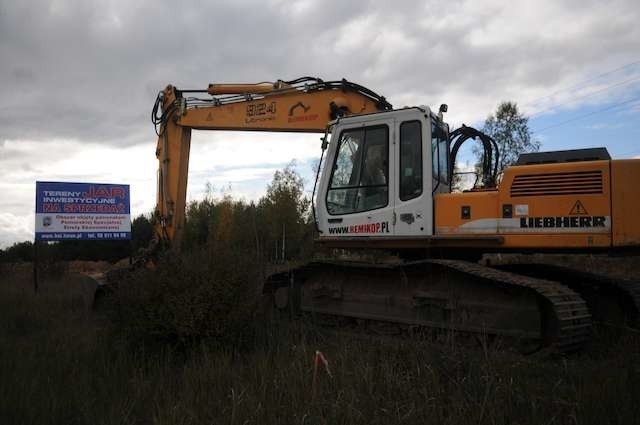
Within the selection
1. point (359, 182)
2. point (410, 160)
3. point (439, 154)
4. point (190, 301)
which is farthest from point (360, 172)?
point (190, 301)

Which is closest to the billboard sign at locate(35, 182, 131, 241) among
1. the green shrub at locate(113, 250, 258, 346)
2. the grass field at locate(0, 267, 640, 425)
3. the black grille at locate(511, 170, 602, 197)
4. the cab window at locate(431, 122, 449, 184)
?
the grass field at locate(0, 267, 640, 425)

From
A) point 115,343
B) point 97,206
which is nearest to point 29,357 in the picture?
point 115,343

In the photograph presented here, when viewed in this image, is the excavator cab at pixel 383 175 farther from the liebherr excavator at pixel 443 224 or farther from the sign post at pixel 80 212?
the sign post at pixel 80 212

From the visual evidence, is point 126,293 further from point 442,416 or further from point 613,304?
point 613,304

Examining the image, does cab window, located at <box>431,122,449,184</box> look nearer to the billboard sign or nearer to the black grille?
the black grille

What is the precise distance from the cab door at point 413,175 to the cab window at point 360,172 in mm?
195

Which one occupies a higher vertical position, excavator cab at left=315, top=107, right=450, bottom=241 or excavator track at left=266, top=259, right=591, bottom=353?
excavator cab at left=315, top=107, right=450, bottom=241

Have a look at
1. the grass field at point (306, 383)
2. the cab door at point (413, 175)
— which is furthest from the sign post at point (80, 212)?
the cab door at point (413, 175)

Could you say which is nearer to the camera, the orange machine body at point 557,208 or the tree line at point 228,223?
the orange machine body at point 557,208

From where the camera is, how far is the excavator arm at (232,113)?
9.05 metres

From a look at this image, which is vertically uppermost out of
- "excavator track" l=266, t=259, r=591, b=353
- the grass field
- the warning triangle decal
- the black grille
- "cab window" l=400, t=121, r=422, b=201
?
"cab window" l=400, t=121, r=422, b=201

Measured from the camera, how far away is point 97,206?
13898 mm

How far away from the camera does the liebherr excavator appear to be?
20.5 ft

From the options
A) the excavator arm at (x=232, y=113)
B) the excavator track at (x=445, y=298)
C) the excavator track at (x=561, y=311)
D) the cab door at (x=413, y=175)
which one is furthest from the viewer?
the excavator arm at (x=232, y=113)
